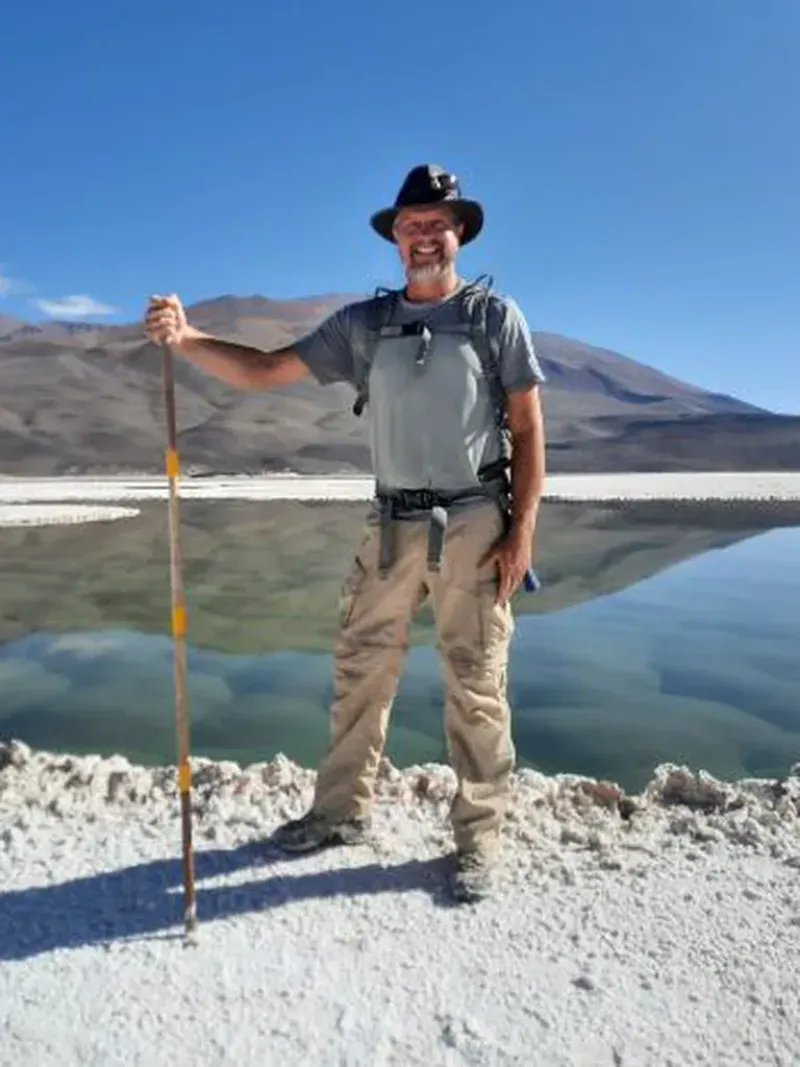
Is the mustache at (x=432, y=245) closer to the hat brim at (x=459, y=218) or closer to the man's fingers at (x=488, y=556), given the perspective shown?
the hat brim at (x=459, y=218)

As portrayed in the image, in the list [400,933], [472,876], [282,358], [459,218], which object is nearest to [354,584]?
[282,358]

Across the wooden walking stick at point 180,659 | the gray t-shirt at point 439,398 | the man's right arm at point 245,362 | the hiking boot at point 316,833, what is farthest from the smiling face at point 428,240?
the hiking boot at point 316,833

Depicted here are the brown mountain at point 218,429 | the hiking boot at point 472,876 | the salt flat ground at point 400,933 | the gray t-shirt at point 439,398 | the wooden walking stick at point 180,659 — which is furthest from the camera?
the brown mountain at point 218,429

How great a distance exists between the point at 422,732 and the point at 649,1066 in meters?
3.39

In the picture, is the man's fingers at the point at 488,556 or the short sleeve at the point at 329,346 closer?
the man's fingers at the point at 488,556

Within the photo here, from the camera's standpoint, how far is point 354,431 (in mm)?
78875

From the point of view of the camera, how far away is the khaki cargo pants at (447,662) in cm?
312

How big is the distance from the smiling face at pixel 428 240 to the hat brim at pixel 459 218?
2 cm

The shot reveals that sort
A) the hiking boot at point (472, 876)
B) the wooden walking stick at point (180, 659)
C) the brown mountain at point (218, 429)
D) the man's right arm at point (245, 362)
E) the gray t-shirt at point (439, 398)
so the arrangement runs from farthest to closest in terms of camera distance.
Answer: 1. the brown mountain at point (218, 429)
2. the man's right arm at point (245, 362)
3. the gray t-shirt at point (439, 398)
4. the hiking boot at point (472, 876)
5. the wooden walking stick at point (180, 659)

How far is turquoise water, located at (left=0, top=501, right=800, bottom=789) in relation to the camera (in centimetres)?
538

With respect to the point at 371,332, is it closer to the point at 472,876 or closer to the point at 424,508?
the point at 424,508

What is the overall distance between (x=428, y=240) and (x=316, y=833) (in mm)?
2016

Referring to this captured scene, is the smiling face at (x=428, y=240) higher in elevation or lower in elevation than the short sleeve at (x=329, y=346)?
higher

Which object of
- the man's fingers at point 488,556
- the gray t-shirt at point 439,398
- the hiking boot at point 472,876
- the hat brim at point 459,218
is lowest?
the hiking boot at point 472,876
